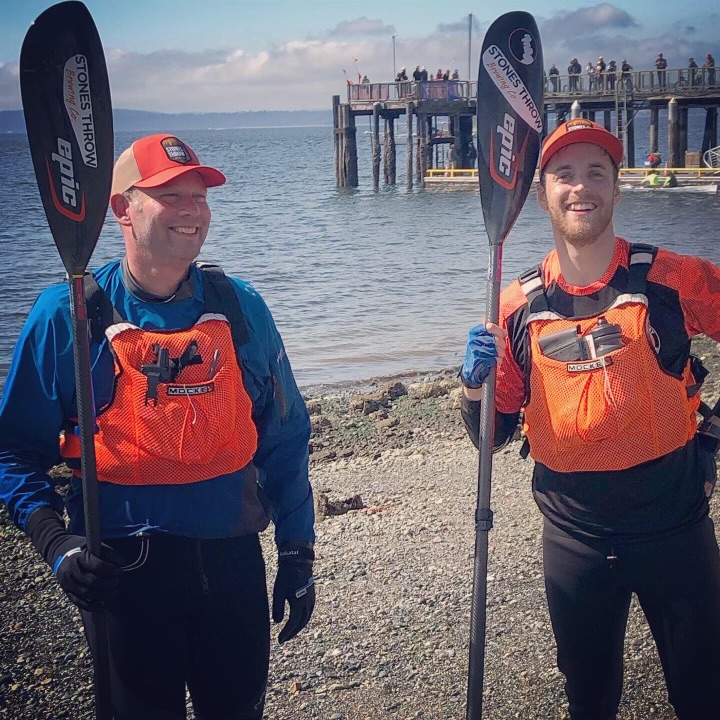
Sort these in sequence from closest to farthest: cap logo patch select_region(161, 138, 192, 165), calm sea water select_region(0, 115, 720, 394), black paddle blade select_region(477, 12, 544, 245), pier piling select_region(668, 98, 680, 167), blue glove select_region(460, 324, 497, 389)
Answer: cap logo patch select_region(161, 138, 192, 165)
blue glove select_region(460, 324, 497, 389)
black paddle blade select_region(477, 12, 544, 245)
calm sea water select_region(0, 115, 720, 394)
pier piling select_region(668, 98, 680, 167)

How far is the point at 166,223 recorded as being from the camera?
116 inches

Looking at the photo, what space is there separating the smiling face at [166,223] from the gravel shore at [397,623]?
7.55ft

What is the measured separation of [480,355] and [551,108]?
132ft

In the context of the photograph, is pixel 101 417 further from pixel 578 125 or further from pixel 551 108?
pixel 551 108

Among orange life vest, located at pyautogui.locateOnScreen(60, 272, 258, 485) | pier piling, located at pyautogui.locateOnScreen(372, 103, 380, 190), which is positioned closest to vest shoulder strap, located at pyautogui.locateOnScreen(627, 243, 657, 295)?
orange life vest, located at pyautogui.locateOnScreen(60, 272, 258, 485)

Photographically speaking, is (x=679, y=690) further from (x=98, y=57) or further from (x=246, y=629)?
(x=98, y=57)

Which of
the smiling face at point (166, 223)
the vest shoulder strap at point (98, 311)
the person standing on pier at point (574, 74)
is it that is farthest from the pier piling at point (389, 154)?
the vest shoulder strap at point (98, 311)

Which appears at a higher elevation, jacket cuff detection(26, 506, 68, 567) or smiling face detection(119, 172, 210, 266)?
smiling face detection(119, 172, 210, 266)

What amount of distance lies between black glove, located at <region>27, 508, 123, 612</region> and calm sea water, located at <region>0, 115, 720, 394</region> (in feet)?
34.0

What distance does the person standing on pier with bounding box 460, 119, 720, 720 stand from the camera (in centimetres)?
295

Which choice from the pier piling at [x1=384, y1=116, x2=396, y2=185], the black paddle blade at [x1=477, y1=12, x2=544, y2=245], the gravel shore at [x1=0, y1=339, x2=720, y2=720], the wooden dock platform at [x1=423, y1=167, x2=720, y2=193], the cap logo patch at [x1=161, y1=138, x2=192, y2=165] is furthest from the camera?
the pier piling at [x1=384, y1=116, x2=396, y2=185]

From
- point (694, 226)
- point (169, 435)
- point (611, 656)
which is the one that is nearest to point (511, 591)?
point (611, 656)

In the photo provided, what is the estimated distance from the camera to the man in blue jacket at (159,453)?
283 centimetres

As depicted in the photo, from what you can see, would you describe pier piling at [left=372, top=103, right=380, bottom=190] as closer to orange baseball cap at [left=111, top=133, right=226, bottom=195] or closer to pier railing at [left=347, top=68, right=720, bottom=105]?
pier railing at [left=347, top=68, right=720, bottom=105]
